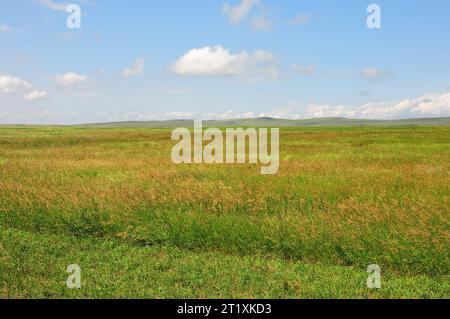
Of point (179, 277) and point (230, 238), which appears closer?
point (179, 277)

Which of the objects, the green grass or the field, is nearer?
the green grass

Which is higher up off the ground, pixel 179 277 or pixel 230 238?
pixel 230 238

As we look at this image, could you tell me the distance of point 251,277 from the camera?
717cm

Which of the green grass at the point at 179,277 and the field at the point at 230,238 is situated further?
the field at the point at 230,238

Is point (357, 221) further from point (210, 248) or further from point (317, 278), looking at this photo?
point (210, 248)

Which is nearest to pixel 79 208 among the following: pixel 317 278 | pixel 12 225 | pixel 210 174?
pixel 12 225

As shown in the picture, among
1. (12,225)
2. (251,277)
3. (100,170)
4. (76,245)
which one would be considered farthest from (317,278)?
(100,170)

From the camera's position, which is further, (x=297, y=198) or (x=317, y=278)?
(x=297, y=198)

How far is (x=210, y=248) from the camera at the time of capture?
8.88m

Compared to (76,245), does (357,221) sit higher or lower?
higher

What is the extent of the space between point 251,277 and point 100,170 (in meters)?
14.4
